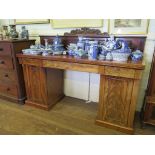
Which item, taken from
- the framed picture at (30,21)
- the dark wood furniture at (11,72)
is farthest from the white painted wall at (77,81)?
the dark wood furniture at (11,72)

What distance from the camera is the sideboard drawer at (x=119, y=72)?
1.52m

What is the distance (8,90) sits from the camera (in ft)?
8.13

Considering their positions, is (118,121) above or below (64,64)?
below

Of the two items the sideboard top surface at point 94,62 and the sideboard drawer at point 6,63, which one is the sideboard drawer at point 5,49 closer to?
the sideboard drawer at point 6,63

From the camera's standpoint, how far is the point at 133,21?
1.89 metres

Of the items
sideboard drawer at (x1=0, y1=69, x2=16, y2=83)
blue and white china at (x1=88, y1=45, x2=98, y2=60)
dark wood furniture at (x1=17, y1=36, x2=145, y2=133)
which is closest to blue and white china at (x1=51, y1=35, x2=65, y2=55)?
dark wood furniture at (x1=17, y1=36, x2=145, y2=133)

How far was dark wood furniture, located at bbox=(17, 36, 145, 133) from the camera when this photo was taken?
1570 mm

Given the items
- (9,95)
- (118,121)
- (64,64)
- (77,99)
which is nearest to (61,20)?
(64,64)

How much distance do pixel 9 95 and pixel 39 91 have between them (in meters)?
0.67

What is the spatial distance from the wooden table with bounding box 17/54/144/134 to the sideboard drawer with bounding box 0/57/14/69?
0.21m

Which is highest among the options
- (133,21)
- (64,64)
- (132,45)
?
(133,21)
